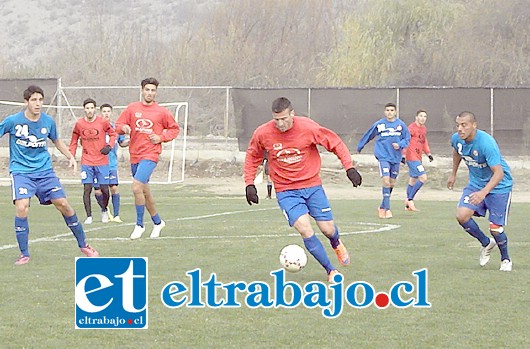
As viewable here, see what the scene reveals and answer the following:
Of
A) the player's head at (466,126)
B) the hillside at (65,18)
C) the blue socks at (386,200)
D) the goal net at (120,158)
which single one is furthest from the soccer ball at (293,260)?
the hillside at (65,18)

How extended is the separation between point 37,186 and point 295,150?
10.3 ft

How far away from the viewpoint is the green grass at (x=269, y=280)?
775 centimetres

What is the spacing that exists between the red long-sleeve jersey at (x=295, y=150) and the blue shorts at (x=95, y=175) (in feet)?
24.1

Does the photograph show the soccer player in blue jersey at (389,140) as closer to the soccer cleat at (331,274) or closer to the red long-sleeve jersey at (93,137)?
the red long-sleeve jersey at (93,137)

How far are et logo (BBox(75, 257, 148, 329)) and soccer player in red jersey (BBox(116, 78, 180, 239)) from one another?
5.70m

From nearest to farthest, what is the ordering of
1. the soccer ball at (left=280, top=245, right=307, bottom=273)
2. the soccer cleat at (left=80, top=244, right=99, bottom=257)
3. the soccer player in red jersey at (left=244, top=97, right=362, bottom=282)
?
the soccer ball at (left=280, top=245, right=307, bottom=273), the soccer player in red jersey at (left=244, top=97, right=362, bottom=282), the soccer cleat at (left=80, top=244, right=99, bottom=257)

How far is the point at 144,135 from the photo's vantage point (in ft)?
47.0

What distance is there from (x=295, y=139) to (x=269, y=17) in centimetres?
4653

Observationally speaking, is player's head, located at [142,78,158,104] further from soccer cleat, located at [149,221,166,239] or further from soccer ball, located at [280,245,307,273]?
soccer ball, located at [280,245,307,273]

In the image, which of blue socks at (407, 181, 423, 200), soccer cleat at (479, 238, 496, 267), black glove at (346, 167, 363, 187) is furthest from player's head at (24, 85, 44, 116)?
blue socks at (407, 181, 423, 200)

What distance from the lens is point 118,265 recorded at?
8445 mm

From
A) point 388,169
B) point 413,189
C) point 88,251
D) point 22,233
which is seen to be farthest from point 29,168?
point 413,189

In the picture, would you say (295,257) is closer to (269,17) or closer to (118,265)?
(118,265)

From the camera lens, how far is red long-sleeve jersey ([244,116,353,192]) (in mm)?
10461
